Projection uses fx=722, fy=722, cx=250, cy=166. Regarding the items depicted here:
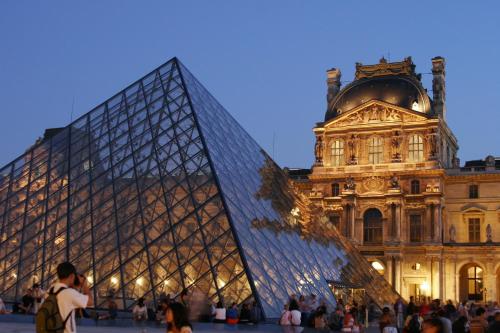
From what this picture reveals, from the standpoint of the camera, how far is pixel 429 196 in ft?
144

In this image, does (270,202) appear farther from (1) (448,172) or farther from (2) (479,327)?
(1) (448,172)

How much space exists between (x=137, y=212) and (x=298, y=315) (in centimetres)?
573

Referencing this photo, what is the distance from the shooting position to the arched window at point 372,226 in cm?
4528

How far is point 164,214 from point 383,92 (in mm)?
32521

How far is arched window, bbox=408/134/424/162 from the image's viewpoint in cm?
4512

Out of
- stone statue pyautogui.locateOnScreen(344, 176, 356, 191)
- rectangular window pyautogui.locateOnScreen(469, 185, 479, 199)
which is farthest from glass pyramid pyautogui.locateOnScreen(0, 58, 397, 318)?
rectangular window pyautogui.locateOnScreen(469, 185, 479, 199)

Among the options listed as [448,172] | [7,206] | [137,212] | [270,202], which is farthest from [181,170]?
[448,172]

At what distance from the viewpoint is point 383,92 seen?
47.2 metres

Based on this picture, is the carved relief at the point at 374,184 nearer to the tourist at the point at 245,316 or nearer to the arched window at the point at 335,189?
the arched window at the point at 335,189

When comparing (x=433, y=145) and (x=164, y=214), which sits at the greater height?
(x=433, y=145)

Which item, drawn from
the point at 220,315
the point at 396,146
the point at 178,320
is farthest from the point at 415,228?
the point at 178,320

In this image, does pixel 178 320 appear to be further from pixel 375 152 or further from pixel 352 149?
pixel 375 152

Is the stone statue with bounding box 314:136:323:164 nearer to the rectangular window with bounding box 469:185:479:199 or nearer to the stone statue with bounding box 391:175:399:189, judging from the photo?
the stone statue with bounding box 391:175:399:189

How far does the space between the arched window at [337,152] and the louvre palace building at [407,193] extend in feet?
0.21
